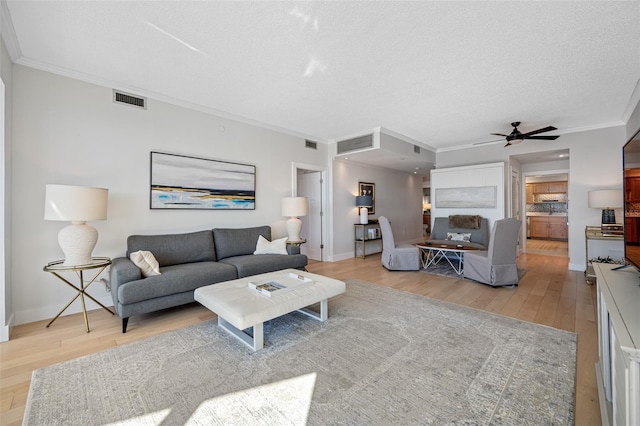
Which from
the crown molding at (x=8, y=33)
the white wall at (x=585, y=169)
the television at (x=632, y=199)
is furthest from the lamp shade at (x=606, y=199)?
the crown molding at (x=8, y=33)

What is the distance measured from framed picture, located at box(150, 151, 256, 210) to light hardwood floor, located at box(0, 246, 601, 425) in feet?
4.91

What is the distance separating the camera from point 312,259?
625cm

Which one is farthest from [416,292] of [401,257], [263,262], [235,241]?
[235,241]

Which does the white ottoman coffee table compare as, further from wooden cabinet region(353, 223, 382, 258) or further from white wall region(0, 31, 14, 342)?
wooden cabinet region(353, 223, 382, 258)

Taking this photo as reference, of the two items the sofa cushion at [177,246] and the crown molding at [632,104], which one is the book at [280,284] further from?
the crown molding at [632,104]

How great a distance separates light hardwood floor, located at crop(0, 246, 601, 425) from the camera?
1.76 meters

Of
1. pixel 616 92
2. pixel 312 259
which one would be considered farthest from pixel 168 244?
pixel 616 92

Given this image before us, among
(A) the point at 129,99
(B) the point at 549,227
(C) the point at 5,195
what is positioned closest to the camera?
(C) the point at 5,195

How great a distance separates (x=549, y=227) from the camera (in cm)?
911

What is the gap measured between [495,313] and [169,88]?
472 centimetres

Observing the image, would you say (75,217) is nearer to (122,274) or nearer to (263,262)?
(122,274)

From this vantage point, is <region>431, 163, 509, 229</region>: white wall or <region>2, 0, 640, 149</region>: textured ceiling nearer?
<region>2, 0, 640, 149</region>: textured ceiling

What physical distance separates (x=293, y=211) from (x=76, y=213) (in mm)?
2888

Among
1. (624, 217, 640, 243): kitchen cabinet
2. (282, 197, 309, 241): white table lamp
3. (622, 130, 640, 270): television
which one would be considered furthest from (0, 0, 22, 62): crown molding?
(624, 217, 640, 243): kitchen cabinet
